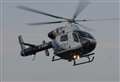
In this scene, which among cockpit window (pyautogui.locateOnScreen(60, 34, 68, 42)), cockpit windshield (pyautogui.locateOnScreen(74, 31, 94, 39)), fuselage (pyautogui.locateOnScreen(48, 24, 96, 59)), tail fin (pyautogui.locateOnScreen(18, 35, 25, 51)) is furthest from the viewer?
tail fin (pyautogui.locateOnScreen(18, 35, 25, 51))

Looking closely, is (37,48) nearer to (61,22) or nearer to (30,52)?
(30,52)

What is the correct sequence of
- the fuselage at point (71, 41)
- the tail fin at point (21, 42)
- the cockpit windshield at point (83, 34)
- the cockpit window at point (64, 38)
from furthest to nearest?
the tail fin at point (21, 42)
the cockpit window at point (64, 38)
the cockpit windshield at point (83, 34)
the fuselage at point (71, 41)

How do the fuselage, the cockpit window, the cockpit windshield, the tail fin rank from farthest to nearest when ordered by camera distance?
1. the tail fin
2. the cockpit window
3. the cockpit windshield
4. the fuselage

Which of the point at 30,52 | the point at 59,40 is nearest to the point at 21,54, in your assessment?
the point at 30,52

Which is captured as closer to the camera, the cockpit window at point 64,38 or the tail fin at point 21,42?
the cockpit window at point 64,38

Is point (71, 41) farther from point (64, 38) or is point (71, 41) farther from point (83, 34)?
point (83, 34)

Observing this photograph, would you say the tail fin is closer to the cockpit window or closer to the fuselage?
the fuselage

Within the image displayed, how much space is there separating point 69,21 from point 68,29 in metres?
0.99

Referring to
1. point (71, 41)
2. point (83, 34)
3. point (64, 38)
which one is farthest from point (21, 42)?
point (83, 34)

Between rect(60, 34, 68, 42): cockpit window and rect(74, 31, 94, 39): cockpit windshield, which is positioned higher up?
rect(74, 31, 94, 39): cockpit windshield

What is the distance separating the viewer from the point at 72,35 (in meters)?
44.5

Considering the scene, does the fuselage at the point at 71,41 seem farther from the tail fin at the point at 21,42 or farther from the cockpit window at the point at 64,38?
the tail fin at the point at 21,42

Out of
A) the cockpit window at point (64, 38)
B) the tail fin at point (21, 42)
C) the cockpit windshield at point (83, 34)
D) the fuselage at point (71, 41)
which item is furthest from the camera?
the tail fin at point (21, 42)

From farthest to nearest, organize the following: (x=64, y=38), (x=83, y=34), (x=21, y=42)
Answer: (x=21, y=42) → (x=64, y=38) → (x=83, y=34)
